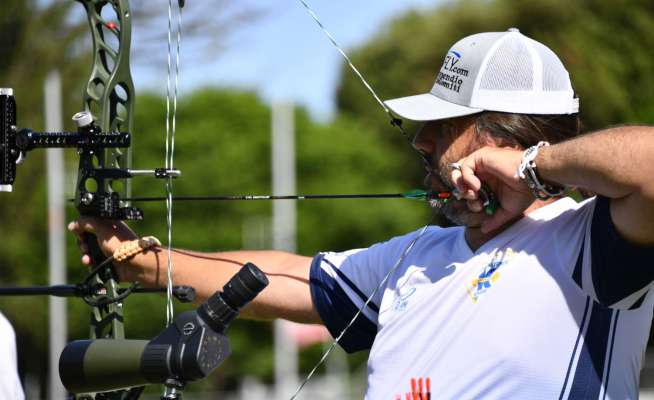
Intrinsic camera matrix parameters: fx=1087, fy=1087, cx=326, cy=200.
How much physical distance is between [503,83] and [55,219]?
52.8ft

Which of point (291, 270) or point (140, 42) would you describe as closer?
point (291, 270)

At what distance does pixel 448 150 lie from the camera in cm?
284

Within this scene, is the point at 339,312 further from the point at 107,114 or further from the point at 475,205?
the point at 107,114

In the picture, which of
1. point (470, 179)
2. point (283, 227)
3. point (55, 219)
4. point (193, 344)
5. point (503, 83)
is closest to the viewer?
point (193, 344)

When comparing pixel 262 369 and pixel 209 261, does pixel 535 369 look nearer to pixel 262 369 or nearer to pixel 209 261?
pixel 209 261

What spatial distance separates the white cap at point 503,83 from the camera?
274cm

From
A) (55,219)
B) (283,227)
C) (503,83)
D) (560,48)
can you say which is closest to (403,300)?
(503,83)

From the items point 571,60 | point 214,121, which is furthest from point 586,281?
point 214,121

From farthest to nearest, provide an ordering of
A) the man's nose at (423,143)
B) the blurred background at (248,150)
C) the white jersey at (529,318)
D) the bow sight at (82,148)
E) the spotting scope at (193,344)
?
the blurred background at (248,150)
the bow sight at (82,148)
the man's nose at (423,143)
the white jersey at (529,318)
the spotting scope at (193,344)

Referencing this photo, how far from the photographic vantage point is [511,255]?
8.84 ft

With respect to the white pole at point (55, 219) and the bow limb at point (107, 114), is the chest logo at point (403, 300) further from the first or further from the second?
the white pole at point (55, 219)

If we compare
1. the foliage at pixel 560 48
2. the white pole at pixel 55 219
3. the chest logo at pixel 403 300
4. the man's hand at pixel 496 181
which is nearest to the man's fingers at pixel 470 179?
the man's hand at pixel 496 181

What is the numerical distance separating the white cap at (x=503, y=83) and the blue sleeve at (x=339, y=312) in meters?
0.63

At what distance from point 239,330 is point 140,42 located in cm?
1117
